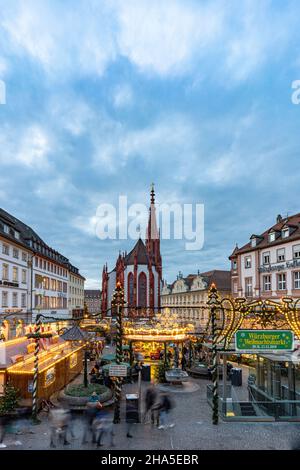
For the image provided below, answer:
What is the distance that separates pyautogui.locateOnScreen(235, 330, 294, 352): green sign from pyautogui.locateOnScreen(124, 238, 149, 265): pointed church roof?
61442mm

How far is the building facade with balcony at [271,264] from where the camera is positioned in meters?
33.5

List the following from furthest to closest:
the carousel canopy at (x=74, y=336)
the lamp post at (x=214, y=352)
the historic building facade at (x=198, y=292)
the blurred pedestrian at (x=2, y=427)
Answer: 1. the historic building facade at (x=198, y=292)
2. the carousel canopy at (x=74, y=336)
3. the lamp post at (x=214, y=352)
4. the blurred pedestrian at (x=2, y=427)

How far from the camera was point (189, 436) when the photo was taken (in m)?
12.1

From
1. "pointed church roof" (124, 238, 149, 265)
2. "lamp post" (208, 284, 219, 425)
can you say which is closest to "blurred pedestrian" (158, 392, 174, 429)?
"lamp post" (208, 284, 219, 425)

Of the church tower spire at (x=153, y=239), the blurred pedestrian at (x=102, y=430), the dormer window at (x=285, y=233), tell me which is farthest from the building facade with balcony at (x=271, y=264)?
the church tower spire at (x=153, y=239)

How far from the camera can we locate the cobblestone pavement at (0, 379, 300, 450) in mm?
11211

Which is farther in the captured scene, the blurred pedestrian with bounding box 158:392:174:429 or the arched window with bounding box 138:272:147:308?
the arched window with bounding box 138:272:147:308

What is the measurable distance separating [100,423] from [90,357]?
60.6 ft

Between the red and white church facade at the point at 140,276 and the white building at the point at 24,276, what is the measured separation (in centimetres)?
2088

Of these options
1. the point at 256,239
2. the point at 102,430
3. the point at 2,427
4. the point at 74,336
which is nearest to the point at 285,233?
the point at 256,239

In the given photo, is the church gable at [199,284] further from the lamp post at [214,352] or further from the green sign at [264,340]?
the green sign at [264,340]

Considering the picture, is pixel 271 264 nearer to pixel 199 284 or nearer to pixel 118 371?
pixel 199 284

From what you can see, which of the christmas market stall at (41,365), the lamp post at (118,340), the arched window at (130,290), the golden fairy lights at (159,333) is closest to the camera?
the lamp post at (118,340)

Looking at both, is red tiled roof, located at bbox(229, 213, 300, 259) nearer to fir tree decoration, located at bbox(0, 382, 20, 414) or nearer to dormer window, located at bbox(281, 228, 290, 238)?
dormer window, located at bbox(281, 228, 290, 238)
